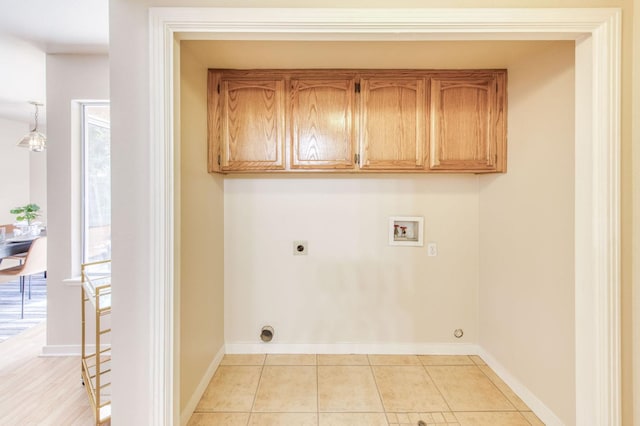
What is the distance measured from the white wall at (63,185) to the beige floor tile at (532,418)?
3607 millimetres

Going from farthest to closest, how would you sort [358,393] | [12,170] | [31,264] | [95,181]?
[12,170] < [31,264] < [95,181] < [358,393]

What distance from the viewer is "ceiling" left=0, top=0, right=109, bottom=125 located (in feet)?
6.42

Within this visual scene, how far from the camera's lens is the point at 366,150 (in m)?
2.28

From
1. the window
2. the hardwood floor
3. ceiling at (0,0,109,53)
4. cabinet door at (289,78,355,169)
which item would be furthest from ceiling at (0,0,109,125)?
the hardwood floor

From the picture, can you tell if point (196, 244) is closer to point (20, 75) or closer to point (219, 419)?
point (219, 419)

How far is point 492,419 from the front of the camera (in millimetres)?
1853

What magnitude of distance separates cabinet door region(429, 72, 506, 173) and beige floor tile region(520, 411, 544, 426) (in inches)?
64.4

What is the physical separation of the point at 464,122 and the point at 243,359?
2.61 meters

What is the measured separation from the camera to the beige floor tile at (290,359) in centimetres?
246

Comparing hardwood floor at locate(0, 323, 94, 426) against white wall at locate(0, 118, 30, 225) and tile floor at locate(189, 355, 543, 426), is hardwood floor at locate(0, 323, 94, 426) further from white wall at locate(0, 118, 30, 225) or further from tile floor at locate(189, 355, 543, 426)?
white wall at locate(0, 118, 30, 225)

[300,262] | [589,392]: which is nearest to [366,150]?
[300,262]

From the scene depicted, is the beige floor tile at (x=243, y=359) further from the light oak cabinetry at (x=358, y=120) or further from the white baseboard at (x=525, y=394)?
the white baseboard at (x=525, y=394)

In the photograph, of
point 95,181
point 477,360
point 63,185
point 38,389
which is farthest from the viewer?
point 95,181

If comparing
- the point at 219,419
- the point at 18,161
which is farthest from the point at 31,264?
the point at 219,419
